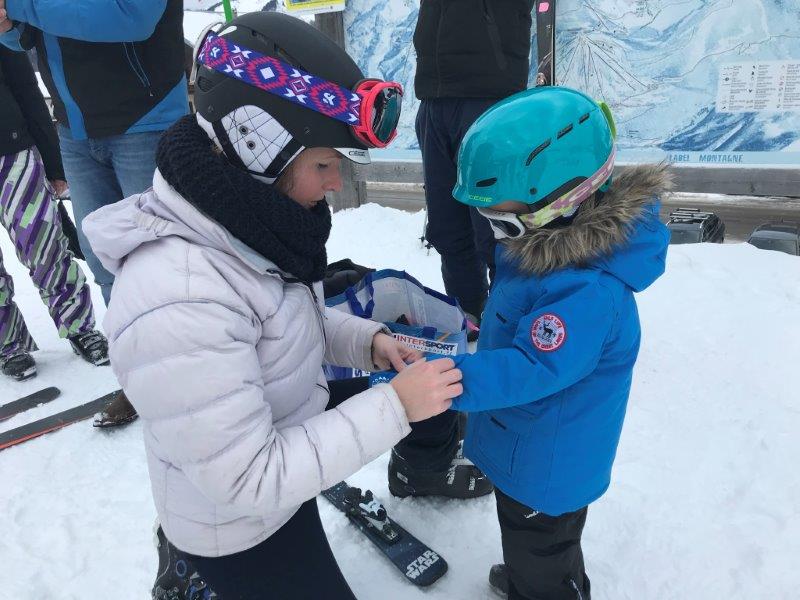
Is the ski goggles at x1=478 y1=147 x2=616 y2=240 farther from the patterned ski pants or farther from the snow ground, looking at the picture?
the patterned ski pants

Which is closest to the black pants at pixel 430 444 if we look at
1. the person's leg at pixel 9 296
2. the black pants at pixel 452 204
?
the black pants at pixel 452 204

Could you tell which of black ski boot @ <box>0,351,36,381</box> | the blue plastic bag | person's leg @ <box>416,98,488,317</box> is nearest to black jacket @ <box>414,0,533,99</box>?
person's leg @ <box>416,98,488,317</box>

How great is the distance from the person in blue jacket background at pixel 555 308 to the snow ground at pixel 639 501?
16.3 inches

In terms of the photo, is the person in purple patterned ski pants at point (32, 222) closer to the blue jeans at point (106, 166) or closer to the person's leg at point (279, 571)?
the blue jeans at point (106, 166)

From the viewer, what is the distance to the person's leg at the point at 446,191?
9.67 ft

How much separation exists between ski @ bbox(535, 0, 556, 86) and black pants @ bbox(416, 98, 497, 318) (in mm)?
2734

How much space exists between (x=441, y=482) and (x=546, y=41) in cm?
454

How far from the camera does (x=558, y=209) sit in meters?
1.48

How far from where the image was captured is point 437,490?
2158 millimetres

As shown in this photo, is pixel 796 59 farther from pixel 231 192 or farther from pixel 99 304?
pixel 99 304

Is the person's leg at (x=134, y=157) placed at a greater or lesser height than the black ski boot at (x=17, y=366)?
greater

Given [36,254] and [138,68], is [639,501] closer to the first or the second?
[138,68]

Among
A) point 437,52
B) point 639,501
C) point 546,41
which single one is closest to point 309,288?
point 639,501

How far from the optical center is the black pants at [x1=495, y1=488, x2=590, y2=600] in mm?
1575
